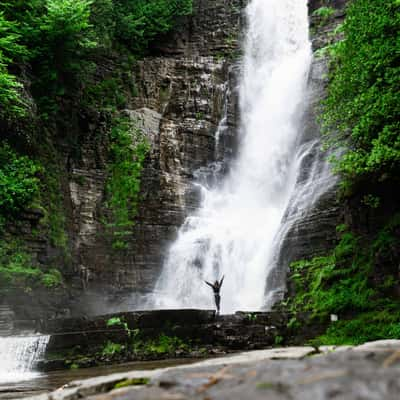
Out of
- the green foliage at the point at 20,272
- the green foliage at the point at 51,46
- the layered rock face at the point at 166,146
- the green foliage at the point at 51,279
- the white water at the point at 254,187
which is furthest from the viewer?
the layered rock face at the point at 166,146

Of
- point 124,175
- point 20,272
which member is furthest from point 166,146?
point 20,272

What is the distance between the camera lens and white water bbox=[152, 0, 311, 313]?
16.9 m

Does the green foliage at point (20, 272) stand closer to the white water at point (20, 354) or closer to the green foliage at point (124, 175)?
the white water at point (20, 354)

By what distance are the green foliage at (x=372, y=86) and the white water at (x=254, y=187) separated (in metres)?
6.15

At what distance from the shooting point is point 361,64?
1045 centimetres

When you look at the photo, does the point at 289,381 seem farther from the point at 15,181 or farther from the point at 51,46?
the point at 51,46

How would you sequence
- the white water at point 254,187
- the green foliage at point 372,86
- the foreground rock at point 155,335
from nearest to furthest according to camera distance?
the green foliage at point 372,86
the foreground rock at point 155,335
the white water at point 254,187

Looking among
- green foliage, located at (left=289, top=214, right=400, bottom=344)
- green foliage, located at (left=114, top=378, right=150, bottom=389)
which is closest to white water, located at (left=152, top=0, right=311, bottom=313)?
green foliage, located at (left=289, top=214, right=400, bottom=344)

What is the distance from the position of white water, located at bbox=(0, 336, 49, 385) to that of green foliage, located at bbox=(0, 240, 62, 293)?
10.1ft

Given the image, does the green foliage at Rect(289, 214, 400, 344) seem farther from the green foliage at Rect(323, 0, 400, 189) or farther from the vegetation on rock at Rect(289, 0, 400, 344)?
the green foliage at Rect(323, 0, 400, 189)

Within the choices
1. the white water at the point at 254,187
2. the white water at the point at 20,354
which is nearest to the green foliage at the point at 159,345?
the white water at the point at 20,354

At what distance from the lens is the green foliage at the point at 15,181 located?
48.9 feet

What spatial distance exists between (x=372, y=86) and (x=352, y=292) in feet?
15.4

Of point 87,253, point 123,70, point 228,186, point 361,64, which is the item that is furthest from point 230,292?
point 123,70
